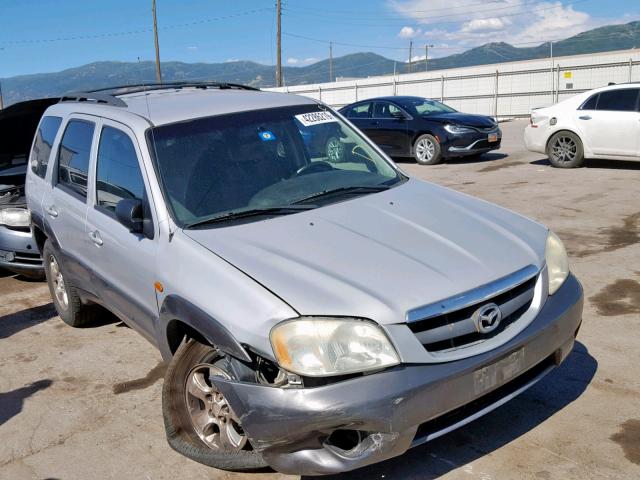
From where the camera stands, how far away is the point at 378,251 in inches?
124

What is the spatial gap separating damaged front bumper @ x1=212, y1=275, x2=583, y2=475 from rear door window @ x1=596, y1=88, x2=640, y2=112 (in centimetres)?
997

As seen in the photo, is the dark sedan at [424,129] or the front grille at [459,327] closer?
the front grille at [459,327]

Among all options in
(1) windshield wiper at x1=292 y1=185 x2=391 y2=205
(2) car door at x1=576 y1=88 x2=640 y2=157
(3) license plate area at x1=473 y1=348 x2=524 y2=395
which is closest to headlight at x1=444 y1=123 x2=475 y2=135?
(2) car door at x1=576 y1=88 x2=640 y2=157

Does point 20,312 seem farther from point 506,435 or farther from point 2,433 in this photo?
point 506,435

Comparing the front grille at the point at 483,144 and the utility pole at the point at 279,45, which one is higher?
the utility pole at the point at 279,45

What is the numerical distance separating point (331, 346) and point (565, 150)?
11.0m

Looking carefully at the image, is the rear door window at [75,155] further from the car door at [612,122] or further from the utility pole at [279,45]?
the utility pole at [279,45]

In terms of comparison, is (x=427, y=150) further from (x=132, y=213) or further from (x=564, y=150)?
(x=132, y=213)

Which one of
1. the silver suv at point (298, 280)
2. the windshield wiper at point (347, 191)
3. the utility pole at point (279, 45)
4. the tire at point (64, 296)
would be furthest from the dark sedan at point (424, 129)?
the utility pole at point (279, 45)

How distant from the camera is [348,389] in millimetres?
2623

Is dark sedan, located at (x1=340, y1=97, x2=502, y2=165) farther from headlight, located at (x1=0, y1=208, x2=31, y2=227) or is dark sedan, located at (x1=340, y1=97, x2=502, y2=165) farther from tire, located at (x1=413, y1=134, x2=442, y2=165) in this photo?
headlight, located at (x1=0, y1=208, x2=31, y2=227)

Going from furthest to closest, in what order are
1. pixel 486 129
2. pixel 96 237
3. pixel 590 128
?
pixel 486 129 → pixel 590 128 → pixel 96 237

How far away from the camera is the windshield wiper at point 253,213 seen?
351 cm

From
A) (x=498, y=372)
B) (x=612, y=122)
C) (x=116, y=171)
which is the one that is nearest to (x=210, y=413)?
(x=498, y=372)
